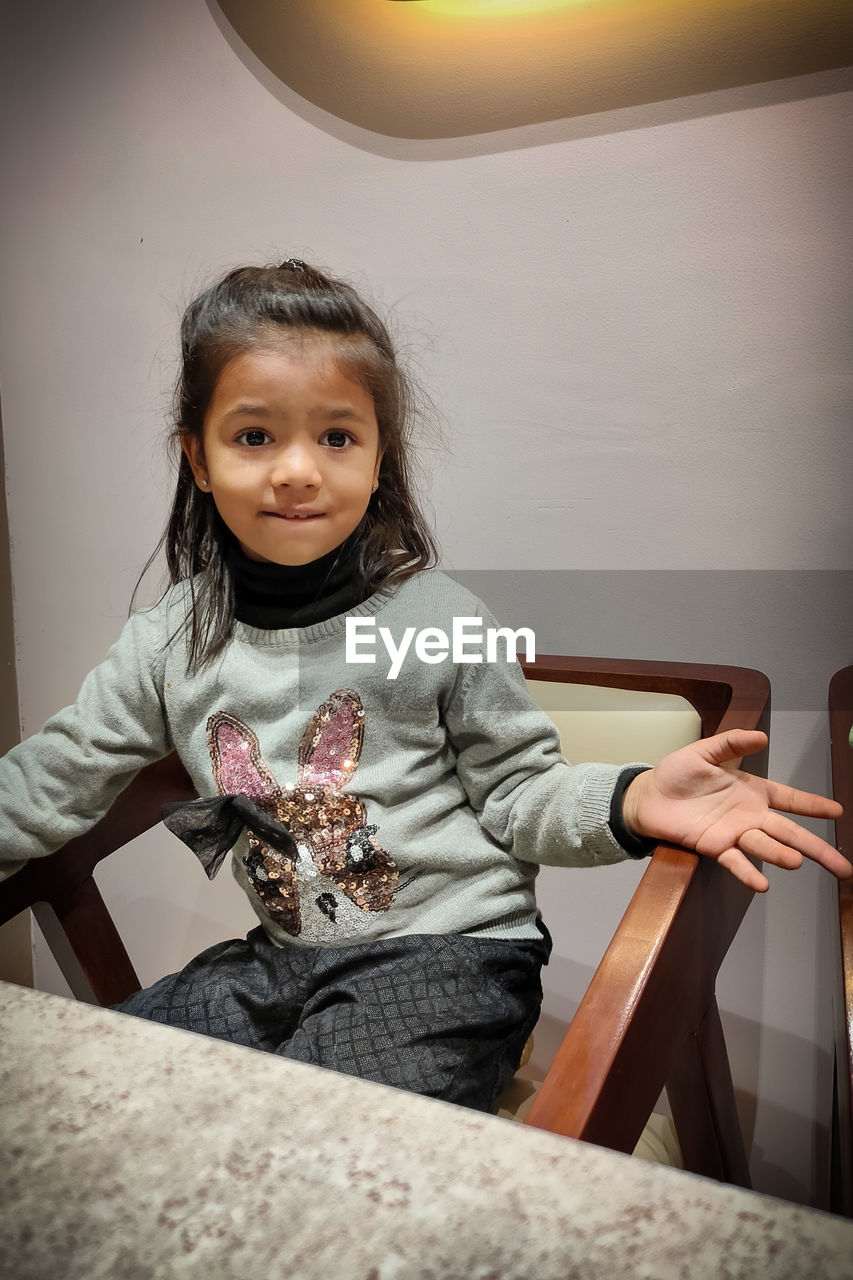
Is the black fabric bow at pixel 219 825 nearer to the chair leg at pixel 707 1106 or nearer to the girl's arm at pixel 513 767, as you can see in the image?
the girl's arm at pixel 513 767

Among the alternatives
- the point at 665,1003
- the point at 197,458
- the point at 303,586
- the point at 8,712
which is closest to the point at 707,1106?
the point at 665,1003

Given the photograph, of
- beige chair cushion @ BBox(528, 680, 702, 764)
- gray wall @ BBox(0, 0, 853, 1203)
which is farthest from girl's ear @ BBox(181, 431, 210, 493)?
beige chair cushion @ BBox(528, 680, 702, 764)

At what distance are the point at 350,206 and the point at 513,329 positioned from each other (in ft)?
0.51

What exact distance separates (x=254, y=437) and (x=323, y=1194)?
0.45 m

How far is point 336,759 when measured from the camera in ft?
2.21

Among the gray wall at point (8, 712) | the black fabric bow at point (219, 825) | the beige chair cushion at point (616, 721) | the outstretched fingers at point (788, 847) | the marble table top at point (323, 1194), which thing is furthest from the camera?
the gray wall at point (8, 712)

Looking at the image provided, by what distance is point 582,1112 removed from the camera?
45cm

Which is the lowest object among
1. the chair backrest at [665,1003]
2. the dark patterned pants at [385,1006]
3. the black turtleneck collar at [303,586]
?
the dark patterned pants at [385,1006]

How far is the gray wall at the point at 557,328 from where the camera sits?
63 cm

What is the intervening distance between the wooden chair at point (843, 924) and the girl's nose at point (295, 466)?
1.35ft

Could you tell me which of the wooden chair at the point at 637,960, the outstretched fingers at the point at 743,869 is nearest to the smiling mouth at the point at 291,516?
the wooden chair at the point at 637,960

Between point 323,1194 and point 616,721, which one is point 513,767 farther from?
point 323,1194

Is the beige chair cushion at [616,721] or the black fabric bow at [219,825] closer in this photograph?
the black fabric bow at [219,825]

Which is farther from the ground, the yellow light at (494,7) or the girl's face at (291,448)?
the yellow light at (494,7)
